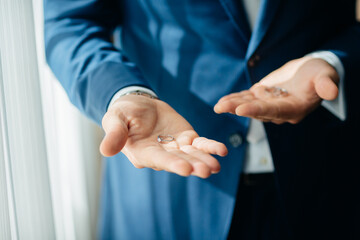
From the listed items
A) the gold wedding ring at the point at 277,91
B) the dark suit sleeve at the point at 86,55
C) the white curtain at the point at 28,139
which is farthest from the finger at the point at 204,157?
the white curtain at the point at 28,139

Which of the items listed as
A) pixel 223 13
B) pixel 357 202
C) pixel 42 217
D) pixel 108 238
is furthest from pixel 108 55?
pixel 357 202

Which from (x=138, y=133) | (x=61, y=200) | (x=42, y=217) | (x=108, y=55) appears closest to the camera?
(x=138, y=133)

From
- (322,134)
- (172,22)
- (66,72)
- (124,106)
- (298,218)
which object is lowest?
(298,218)

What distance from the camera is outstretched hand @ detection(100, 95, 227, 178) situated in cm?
53

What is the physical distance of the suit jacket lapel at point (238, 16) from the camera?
87cm

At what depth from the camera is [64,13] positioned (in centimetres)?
92

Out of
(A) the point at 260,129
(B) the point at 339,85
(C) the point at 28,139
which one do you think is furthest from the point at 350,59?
(C) the point at 28,139

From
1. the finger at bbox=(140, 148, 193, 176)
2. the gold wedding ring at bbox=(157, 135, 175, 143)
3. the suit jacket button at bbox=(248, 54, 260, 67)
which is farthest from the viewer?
the suit jacket button at bbox=(248, 54, 260, 67)

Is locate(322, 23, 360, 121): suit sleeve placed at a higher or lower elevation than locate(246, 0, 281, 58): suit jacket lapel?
lower

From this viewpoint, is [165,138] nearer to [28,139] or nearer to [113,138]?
[113,138]

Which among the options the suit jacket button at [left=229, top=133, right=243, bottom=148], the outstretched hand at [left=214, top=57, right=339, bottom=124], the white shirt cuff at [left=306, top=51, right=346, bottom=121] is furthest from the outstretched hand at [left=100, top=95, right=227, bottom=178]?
the white shirt cuff at [left=306, top=51, right=346, bottom=121]

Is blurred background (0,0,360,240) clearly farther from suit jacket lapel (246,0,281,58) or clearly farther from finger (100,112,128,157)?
suit jacket lapel (246,0,281,58)

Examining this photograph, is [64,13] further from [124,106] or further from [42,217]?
[42,217]

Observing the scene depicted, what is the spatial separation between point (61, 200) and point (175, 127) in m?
0.66
